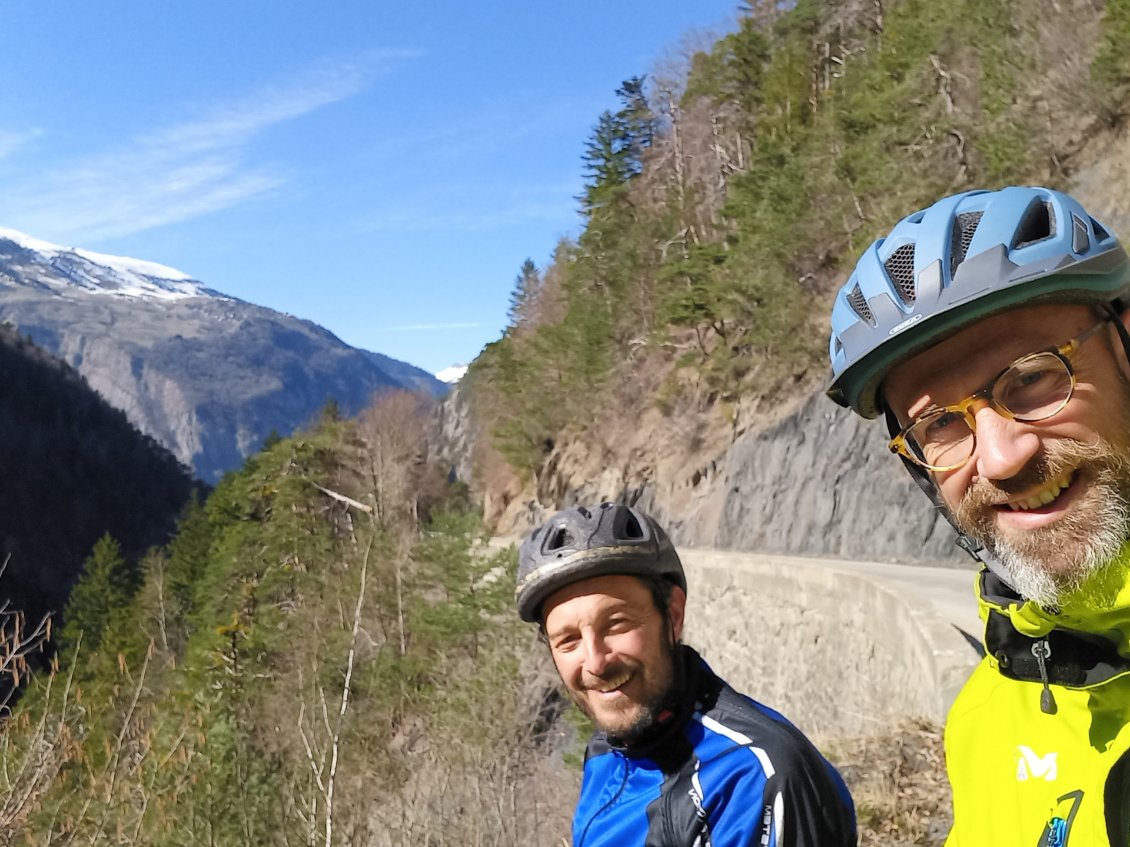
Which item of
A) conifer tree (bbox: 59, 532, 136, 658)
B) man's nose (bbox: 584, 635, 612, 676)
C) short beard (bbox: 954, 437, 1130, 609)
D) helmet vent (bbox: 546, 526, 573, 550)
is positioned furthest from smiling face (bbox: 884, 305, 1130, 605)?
conifer tree (bbox: 59, 532, 136, 658)

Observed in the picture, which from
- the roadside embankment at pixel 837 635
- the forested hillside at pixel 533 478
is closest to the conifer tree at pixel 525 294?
the forested hillside at pixel 533 478

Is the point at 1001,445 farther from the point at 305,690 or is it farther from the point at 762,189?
the point at 762,189

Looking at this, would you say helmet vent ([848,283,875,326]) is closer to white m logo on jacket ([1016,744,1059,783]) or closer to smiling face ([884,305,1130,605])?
smiling face ([884,305,1130,605])

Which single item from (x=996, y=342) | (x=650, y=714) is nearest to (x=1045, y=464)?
(x=996, y=342)

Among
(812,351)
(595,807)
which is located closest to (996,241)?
(595,807)

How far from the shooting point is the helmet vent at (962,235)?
178 cm

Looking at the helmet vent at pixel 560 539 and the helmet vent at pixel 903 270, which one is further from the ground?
the helmet vent at pixel 903 270

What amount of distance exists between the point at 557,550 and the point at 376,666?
914 inches

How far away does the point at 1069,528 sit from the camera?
1.46 m

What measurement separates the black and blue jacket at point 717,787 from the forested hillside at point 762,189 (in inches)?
570

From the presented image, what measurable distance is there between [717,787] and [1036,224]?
55.8 inches

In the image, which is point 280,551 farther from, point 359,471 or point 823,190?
point 823,190

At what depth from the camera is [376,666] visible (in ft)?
79.5

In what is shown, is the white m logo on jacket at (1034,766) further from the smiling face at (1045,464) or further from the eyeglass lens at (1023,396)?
the eyeglass lens at (1023,396)
